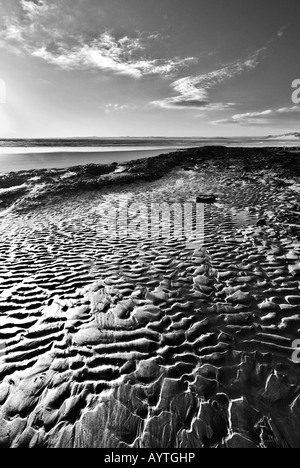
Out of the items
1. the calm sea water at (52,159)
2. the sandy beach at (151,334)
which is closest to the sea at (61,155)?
the calm sea water at (52,159)

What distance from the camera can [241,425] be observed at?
3.87 metres

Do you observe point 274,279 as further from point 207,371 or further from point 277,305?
point 207,371

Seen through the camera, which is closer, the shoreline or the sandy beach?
the sandy beach

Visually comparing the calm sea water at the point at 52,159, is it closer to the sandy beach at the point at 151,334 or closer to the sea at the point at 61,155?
the sea at the point at 61,155

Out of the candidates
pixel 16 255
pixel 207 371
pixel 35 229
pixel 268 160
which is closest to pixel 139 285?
pixel 207 371

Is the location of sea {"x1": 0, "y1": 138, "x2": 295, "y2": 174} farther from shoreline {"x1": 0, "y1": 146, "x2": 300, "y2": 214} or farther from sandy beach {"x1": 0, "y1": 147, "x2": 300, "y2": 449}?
sandy beach {"x1": 0, "y1": 147, "x2": 300, "y2": 449}

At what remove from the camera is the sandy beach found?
3938 millimetres

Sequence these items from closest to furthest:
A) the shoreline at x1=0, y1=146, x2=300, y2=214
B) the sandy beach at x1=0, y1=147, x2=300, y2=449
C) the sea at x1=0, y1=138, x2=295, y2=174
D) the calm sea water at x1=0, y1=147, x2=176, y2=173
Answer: the sandy beach at x1=0, y1=147, x2=300, y2=449 < the shoreline at x1=0, y1=146, x2=300, y2=214 < the calm sea water at x1=0, y1=147, x2=176, y2=173 < the sea at x1=0, y1=138, x2=295, y2=174

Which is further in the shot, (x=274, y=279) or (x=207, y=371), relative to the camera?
(x=274, y=279)

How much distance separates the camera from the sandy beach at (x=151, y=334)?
12.9 ft

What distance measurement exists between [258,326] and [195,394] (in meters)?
2.20

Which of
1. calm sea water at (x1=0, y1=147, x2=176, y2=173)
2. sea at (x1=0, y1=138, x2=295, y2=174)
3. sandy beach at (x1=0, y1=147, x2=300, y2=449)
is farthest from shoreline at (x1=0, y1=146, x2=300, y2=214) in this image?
sandy beach at (x1=0, y1=147, x2=300, y2=449)

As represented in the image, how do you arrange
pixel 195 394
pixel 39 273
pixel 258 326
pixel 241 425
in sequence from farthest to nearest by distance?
pixel 39 273, pixel 258 326, pixel 195 394, pixel 241 425

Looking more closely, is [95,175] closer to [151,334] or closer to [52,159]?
[52,159]
